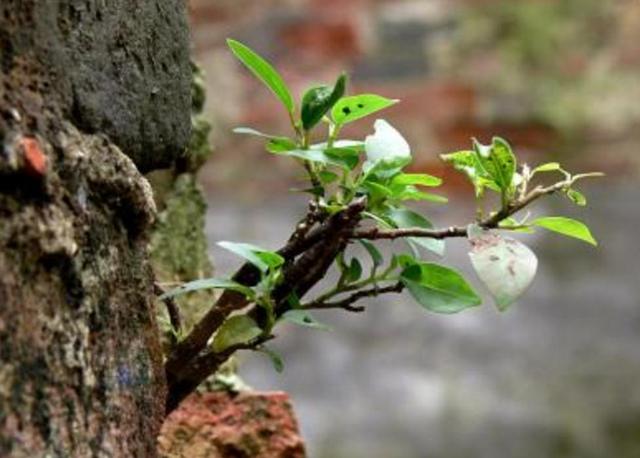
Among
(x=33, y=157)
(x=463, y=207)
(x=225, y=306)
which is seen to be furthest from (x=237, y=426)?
(x=463, y=207)

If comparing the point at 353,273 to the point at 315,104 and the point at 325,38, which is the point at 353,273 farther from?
the point at 325,38

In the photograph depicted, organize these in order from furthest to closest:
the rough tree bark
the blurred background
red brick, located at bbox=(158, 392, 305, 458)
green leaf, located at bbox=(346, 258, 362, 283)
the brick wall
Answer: the brick wall → the blurred background → red brick, located at bbox=(158, 392, 305, 458) → green leaf, located at bbox=(346, 258, 362, 283) → the rough tree bark

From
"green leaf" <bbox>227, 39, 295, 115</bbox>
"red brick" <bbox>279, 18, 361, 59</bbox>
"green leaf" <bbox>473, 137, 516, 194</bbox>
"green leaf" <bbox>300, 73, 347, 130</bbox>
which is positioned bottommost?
"green leaf" <bbox>473, 137, 516, 194</bbox>

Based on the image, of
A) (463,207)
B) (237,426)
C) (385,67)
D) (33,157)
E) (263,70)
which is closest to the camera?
(33,157)

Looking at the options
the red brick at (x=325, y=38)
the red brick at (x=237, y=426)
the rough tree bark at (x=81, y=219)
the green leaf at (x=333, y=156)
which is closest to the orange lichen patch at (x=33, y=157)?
the rough tree bark at (x=81, y=219)

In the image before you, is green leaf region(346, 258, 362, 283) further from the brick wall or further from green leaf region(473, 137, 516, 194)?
the brick wall

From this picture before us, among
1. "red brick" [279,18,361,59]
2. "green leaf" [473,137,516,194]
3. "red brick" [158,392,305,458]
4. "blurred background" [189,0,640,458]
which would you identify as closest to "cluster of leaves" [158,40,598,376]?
"green leaf" [473,137,516,194]

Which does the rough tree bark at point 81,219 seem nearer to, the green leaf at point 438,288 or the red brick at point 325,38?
the green leaf at point 438,288
